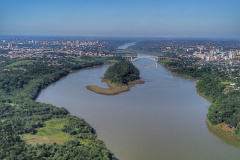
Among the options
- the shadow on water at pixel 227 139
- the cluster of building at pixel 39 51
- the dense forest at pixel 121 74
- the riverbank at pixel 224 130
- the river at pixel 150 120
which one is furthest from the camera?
the cluster of building at pixel 39 51

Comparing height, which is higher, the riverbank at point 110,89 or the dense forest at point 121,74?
the dense forest at point 121,74

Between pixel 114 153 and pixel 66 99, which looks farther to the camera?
pixel 66 99

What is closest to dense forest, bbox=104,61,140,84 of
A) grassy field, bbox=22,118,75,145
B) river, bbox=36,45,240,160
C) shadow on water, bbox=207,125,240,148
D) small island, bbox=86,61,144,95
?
small island, bbox=86,61,144,95

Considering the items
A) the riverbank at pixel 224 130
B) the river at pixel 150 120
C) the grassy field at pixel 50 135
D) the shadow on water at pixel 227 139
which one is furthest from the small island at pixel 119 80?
the shadow on water at pixel 227 139

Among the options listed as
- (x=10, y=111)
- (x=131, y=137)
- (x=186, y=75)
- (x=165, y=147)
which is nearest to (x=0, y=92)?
(x=10, y=111)

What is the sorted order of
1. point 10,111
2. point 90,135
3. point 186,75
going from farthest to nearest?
1. point 186,75
2. point 10,111
3. point 90,135

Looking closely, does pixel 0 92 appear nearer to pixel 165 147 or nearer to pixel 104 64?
pixel 165 147

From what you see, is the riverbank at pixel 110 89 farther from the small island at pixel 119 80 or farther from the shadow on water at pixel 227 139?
the shadow on water at pixel 227 139
